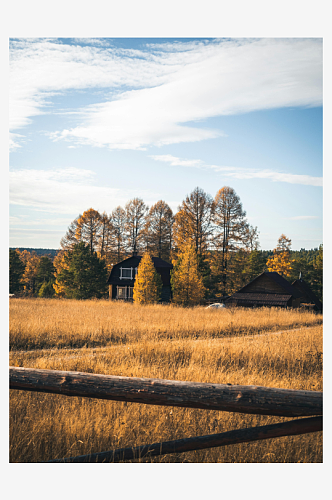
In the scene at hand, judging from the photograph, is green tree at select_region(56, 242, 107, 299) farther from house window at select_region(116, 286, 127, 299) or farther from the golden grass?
the golden grass

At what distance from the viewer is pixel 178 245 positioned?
29250mm

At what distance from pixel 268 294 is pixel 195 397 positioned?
22281 mm

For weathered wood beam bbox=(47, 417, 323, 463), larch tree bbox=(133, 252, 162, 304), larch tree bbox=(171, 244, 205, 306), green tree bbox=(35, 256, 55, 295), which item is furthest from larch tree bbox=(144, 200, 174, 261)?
weathered wood beam bbox=(47, 417, 323, 463)

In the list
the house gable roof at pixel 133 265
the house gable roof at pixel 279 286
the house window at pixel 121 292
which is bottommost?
the house window at pixel 121 292

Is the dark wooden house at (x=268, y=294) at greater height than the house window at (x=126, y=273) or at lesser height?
lesser

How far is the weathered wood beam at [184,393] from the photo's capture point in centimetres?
288

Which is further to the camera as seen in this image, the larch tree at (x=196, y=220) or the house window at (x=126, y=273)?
the house window at (x=126, y=273)

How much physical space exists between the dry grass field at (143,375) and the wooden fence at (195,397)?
0.76 meters

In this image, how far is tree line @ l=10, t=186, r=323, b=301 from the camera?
28.0m

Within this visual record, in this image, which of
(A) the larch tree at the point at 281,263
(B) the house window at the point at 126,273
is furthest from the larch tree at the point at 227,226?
(A) the larch tree at the point at 281,263

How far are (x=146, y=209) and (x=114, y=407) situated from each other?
2983 centimetres

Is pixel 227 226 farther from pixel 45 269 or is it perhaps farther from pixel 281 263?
pixel 45 269

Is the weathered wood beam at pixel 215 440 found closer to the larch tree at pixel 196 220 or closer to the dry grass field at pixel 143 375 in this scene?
the dry grass field at pixel 143 375

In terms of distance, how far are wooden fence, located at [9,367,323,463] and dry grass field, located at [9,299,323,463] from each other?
761mm
